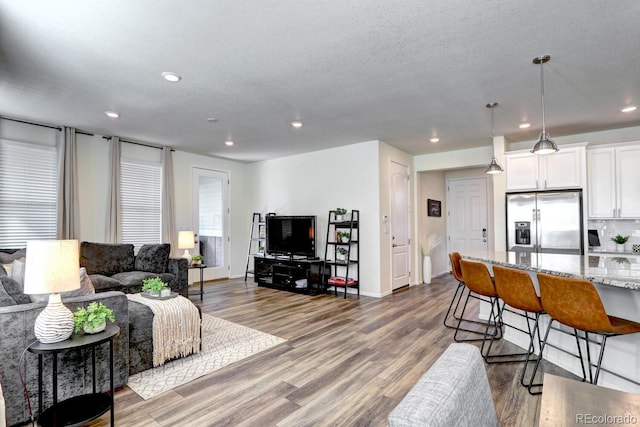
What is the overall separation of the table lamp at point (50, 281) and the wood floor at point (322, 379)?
2.30ft

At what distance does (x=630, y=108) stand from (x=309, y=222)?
4.84 metres

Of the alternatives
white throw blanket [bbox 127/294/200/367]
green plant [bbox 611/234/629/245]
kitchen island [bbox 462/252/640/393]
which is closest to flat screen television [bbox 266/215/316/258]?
white throw blanket [bbox 127/294/200/367]

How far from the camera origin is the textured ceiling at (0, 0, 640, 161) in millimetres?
2258

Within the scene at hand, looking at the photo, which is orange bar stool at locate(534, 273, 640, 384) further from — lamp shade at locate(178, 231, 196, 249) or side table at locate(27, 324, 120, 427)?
lamp shade at locate(178, 231, 196, 249)

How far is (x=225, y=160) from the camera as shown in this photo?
752 centimetres

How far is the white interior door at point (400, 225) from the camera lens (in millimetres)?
6148

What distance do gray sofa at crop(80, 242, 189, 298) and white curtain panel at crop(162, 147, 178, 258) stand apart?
2.68 ft

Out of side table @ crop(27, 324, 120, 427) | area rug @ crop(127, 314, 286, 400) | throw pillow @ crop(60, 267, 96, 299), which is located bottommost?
area rug @ crop(127, 314, 286, 400)

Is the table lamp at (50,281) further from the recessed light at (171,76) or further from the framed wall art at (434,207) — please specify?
the framed wall art at (434,207)

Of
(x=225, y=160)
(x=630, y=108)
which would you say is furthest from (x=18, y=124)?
(x=630, y=108)

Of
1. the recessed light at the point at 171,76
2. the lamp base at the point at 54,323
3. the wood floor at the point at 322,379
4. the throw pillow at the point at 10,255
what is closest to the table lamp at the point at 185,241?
the wood floor at the point at 322,379

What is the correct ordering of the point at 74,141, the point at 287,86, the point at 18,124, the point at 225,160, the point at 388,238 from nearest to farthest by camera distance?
the point at 287,86
the point at 18,124
the point at 74,141
the point at 388,238
the point at 225,160

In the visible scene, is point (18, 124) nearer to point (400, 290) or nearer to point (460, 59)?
point (460, 59)

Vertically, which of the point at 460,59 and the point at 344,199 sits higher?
the point at 460,59
